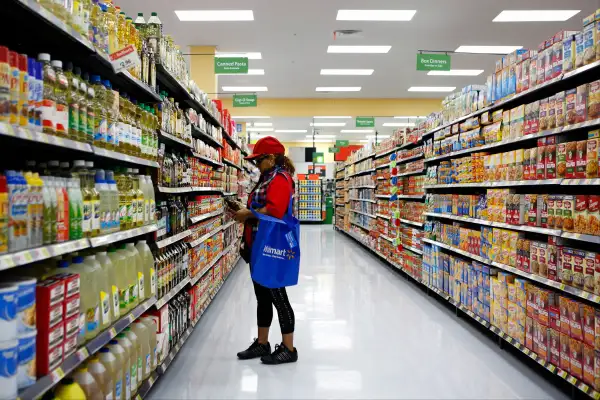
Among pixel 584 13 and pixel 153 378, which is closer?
pixel 153 378

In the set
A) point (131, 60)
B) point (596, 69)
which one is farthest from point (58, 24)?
point (596, 69)

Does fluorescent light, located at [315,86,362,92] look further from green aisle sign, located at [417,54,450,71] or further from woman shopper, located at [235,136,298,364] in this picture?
woman shopper, located at [235,136,298,364]

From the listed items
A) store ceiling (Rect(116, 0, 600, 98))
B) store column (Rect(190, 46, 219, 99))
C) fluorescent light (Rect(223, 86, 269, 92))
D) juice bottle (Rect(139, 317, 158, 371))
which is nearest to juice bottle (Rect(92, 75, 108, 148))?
juice bottle (Rect(139, 317, 158, 371))

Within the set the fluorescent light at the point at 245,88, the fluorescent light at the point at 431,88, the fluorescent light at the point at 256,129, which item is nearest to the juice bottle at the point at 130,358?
the fluorescent light at the point at 245,88

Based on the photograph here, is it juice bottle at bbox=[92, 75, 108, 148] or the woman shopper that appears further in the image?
the woman shopper

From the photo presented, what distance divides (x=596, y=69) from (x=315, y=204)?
17.8 metres

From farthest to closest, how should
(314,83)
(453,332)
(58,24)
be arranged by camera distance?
1. (314,83)
2. (453,332)
3. (58,24)

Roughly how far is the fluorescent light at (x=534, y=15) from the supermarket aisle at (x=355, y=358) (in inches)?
226

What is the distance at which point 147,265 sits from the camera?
9.43ft

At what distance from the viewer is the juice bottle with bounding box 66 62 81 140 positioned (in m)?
1.96

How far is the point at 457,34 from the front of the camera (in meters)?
9.30

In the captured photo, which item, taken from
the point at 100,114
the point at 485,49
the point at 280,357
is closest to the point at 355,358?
the point at 280,357

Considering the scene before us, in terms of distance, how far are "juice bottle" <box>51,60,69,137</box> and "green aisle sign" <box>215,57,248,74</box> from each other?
722 centimetres

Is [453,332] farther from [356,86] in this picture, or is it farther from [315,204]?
[315,204]
